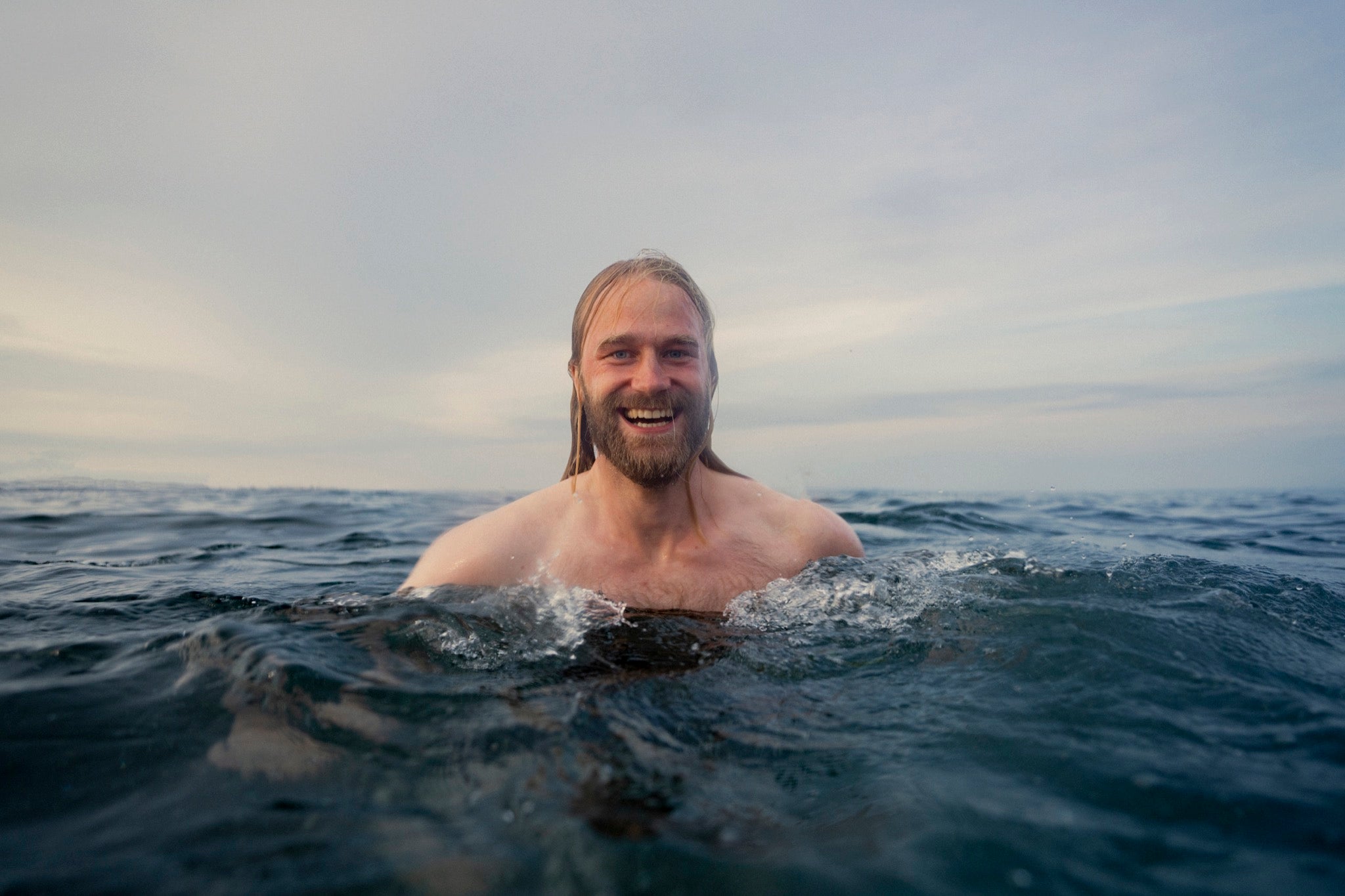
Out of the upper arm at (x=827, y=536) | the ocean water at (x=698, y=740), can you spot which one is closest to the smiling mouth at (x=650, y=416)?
the ocean water at (x=698, y=740)

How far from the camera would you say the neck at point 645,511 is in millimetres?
4113

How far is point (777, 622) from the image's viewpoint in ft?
11.6

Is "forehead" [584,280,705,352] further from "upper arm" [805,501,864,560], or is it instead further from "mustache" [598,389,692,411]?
"upper arm" [805,501,864,560]

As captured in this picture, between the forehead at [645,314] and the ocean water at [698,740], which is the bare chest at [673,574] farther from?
the forehead at [645,314]

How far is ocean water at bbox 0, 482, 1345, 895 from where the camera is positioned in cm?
165

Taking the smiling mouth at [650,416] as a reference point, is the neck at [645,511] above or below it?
below

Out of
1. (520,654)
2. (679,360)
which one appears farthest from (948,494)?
(520,654)

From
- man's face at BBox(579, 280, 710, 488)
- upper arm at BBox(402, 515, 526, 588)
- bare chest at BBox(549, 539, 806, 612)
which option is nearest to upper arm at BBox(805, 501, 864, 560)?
bare chest at BBox(549, 539, 806, 612)

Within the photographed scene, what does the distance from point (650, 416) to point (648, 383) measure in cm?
18

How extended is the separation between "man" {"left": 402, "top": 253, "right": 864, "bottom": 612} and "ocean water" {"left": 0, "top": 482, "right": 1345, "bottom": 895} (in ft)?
0.81

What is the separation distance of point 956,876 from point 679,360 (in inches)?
110

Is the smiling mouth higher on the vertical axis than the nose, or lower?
lower

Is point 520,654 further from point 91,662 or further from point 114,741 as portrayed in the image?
point 91,662

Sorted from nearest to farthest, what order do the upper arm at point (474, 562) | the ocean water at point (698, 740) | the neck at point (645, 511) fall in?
the ocean water at point (698, 740), the upper arm at point (474, 562), the neck at point (645, 511)
